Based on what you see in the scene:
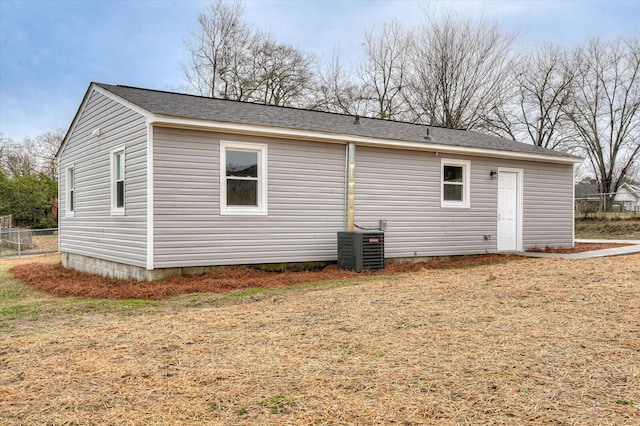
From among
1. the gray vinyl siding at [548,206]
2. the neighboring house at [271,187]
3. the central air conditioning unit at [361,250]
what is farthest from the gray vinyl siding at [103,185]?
the gray vinyl siding at [548,206]

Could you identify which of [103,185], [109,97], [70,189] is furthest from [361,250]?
[70,189]

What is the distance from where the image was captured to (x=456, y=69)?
24.0 m

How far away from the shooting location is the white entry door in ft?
39.8

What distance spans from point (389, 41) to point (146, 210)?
808 inches

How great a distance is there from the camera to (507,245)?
40.3 ft

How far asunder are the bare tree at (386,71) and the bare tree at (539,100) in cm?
537

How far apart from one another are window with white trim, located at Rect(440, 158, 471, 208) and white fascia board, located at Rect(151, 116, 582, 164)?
331mm

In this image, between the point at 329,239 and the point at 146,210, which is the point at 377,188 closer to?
the point at 329,239

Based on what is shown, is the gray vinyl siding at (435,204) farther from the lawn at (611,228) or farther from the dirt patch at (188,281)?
the lawn at (611,228)

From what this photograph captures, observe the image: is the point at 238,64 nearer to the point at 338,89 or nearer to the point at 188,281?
the point at 338,89

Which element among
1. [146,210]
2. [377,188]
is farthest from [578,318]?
[146,210]

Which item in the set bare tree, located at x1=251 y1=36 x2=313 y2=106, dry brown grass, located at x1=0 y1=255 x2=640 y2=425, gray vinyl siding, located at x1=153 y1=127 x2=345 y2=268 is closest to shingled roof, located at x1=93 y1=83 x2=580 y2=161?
gray vinyl siding, located at x1=153 y1=127 x2=345 y2=268

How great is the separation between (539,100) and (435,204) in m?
19.9

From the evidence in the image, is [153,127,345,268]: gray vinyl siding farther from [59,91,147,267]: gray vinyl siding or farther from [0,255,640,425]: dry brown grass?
[0,255,640,425]: dry brown grass
